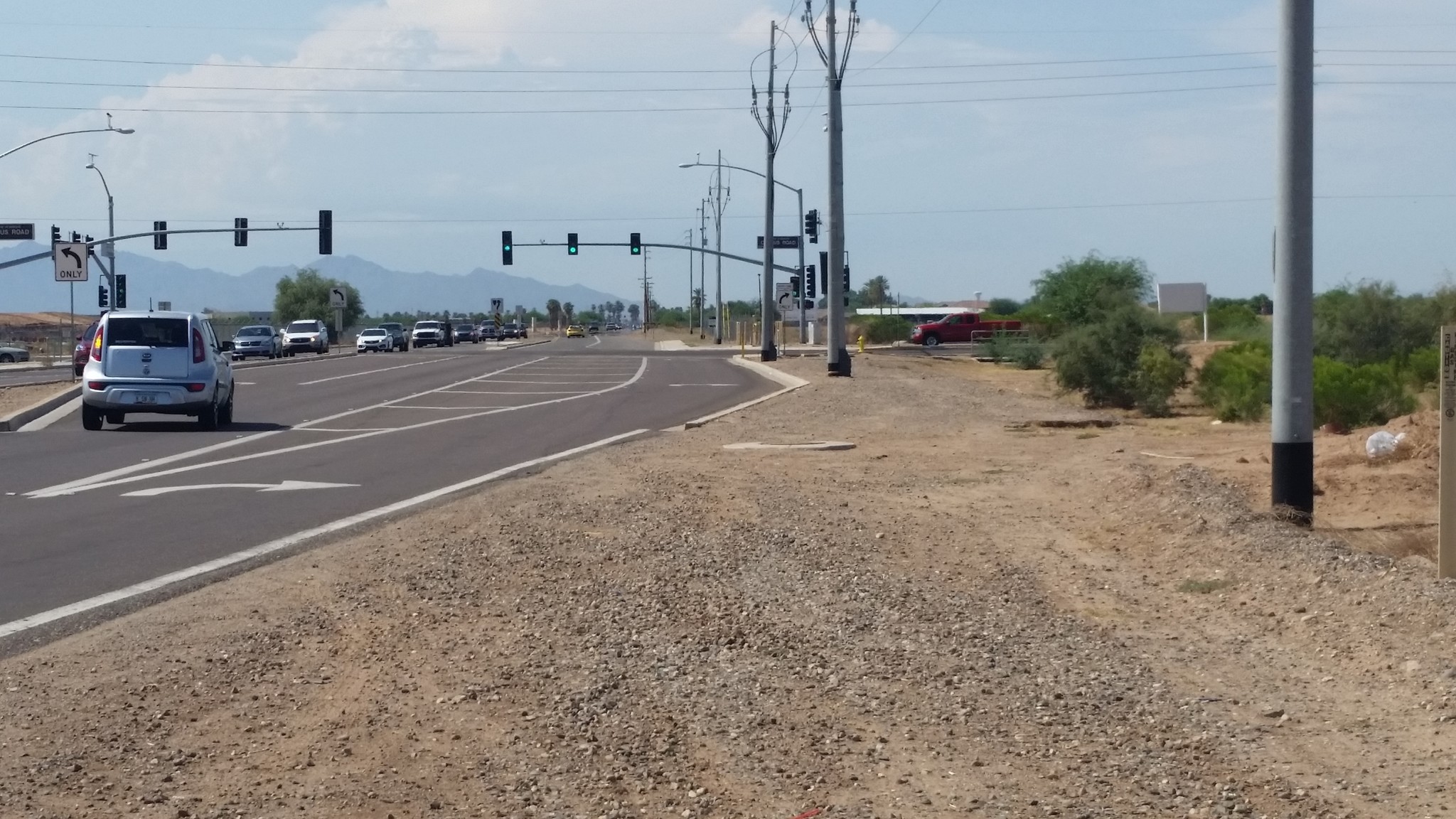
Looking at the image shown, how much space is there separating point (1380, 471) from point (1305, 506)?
154 inches

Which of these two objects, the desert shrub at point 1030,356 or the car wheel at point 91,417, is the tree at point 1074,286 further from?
the car wheel at point 91,417

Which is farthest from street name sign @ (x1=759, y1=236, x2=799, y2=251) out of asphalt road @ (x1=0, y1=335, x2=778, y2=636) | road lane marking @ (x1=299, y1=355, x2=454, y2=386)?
asphalt road @ (x1=0, y1=335, x2=778, y2=636)

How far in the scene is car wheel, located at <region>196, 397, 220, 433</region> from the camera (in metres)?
25.2

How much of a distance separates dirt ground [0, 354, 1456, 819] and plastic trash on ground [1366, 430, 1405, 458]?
2786mm

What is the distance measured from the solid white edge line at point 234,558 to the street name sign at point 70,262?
26.0 meters

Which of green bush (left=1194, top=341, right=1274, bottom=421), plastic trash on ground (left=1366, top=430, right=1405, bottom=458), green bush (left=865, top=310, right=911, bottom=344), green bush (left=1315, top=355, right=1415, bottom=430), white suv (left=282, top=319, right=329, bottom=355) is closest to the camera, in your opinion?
plastic trash on ground (left=1366, top=430, right=1405, bottom=458)

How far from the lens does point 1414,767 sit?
Result: 6266 millimetres

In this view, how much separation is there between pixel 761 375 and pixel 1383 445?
32582 millimetres

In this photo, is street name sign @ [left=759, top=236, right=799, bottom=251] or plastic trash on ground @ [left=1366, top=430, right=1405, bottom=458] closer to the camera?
plastic trash on ground @ [left=1366, top=430, right=1405, bottom=458]

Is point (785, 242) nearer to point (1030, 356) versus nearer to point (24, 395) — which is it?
point (1030, 356)

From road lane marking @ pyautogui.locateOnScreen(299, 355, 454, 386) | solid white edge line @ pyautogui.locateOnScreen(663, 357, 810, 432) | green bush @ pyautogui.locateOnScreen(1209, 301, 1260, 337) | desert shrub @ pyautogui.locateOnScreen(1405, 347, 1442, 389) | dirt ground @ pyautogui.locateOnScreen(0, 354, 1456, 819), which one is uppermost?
green bush @ pyautogui.locateOnScreen(1209, 301, 1260, 337)

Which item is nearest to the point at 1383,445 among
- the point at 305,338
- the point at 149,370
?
the point at 149,370

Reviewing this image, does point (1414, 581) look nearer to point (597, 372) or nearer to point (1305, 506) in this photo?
point (1305, 506)

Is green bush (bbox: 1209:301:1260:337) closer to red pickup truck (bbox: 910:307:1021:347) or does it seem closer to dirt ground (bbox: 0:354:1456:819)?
red pickup truck (bbox: 910:307:1021:347)
